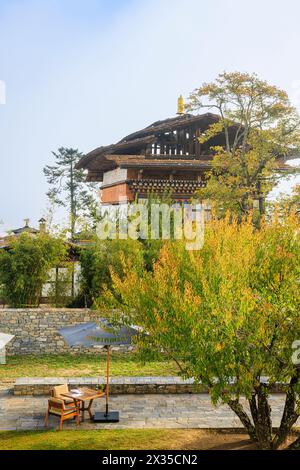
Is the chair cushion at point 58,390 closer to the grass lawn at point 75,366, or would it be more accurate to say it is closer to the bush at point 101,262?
the grass lawn at point 75,366

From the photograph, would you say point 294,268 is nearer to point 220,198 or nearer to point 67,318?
point 67,318

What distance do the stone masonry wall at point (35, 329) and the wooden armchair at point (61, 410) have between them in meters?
8.53

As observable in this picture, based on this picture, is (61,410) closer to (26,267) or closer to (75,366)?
(75,366)

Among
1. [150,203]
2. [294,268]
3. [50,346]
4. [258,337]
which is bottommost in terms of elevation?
[50,346]

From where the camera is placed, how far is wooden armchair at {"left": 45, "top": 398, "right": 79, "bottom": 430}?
39.7ft

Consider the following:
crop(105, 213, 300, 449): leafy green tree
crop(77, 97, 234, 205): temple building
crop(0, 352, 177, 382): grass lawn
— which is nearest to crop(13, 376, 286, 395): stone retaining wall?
crop(0, 352, 177, 382): grass lawn

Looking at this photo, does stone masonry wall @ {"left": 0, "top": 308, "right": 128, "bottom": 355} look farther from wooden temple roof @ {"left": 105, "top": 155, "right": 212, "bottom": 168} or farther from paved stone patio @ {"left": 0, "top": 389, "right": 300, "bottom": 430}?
wooden temple roof @ {"left": 105, "top": 155, "right": 212, "bottom": 168}

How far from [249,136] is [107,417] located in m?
19.9

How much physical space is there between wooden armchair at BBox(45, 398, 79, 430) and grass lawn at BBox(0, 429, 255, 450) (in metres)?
0.46

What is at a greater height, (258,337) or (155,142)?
(155,142)

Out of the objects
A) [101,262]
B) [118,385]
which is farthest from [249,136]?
[118,385]

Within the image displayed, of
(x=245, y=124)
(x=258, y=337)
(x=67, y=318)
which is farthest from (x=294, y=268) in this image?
(x=245, y=124)

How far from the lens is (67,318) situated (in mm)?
21719
